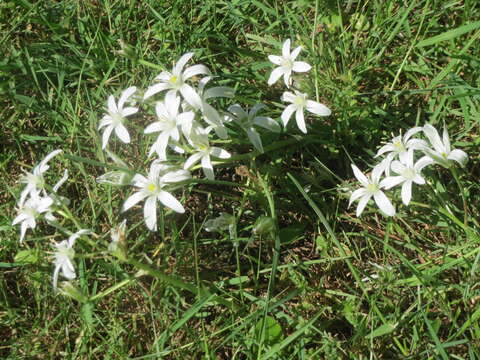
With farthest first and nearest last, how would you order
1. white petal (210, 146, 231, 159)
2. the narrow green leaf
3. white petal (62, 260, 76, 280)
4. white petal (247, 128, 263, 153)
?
the narrow green leaf < white petal (247, 128, 263, 153) < white petal (210, 146, 231, 159) < white petal (62, 260, 76, 280)

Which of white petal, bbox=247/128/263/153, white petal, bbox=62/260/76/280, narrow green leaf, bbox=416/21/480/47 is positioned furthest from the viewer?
narrow green leaf, bbox=416/21/480/47

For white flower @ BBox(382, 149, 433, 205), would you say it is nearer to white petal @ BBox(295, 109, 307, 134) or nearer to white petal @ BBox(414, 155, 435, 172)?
white petal @ BBox(414, 155, 435, 172)

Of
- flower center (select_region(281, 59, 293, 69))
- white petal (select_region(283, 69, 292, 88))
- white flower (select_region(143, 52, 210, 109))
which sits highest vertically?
white flower (select_region(143, 52, 210, 109))

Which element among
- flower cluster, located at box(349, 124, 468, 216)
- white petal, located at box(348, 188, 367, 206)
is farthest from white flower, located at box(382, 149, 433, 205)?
white petal, located at box(348, 188, 367, 206)

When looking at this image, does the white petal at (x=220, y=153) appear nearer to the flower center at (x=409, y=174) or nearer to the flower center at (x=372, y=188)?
the flower center at (x=372, y=188)

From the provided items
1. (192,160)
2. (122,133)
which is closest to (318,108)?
(192,160)

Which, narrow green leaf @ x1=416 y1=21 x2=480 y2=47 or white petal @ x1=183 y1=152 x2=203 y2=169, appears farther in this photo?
narrow green leaf @ x1=416 y1=21 x2=480 y2=47

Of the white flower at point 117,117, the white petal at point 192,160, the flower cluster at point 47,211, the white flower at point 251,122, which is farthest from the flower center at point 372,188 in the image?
the flower cluster at point 47,211
